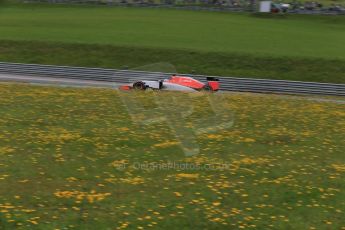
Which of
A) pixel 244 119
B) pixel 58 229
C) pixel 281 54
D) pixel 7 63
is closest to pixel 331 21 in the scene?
pixel 281 54

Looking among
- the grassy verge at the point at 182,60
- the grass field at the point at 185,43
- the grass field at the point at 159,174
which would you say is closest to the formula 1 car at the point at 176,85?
the grass field at the point at 159,174

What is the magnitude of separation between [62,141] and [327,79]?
2568 centimetres

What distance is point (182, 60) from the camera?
36406 mm

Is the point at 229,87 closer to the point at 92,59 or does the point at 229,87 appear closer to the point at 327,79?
the point at 327,79

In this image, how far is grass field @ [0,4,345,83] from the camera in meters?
35.4

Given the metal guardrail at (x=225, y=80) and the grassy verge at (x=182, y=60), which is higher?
the grassy verge at (x=182, y=60)

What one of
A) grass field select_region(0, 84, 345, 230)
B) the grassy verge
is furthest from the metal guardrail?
grass field select_region(0, 84, 345, 230)

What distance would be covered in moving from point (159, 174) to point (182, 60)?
26887 mm

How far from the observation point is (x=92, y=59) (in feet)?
121

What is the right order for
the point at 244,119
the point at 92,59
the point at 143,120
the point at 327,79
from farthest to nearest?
the point at 92,59 < the point at 327,79 < the point at 244,119 < the point at 143,120

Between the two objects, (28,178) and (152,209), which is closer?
(152,209)

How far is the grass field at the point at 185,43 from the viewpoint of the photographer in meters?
35.4

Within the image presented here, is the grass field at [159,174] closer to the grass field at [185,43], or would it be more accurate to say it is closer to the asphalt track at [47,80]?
the asphalt track at [47,80]

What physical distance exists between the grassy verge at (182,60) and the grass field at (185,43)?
7 cm
